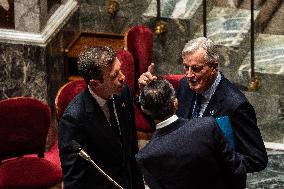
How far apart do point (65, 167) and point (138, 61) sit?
5.45 ft

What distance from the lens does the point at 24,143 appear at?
4.45m

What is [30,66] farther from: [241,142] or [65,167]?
[241,142]

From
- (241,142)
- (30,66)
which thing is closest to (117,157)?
(241,142)

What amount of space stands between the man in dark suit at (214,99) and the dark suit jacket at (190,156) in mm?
221

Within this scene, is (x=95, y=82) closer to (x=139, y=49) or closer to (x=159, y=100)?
(x=159, y=100)

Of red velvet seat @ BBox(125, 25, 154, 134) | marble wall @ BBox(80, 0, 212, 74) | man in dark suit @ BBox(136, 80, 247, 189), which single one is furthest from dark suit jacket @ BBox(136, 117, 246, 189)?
marble wall @ BBox(80, 0, 212, 74)

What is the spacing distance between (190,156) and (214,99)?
0.50 metres

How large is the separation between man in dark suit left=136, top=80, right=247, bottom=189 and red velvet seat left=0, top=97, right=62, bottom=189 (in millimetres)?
1474

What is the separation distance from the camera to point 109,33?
5957 mm

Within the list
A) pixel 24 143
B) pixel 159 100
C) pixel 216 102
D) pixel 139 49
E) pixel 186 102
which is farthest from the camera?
pixel 139 49

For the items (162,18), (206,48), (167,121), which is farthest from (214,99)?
(162,18)

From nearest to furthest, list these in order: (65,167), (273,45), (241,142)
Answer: (241,142)
(65,167)
(273,45)

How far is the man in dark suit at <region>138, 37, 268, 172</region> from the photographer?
129 inches

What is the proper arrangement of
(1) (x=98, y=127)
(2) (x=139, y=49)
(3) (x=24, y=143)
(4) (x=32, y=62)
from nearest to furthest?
(1) (x=98, y=127), (3) (x=24, y=143), (2) (x=139, y=49), (4) (x=32, y=62)
